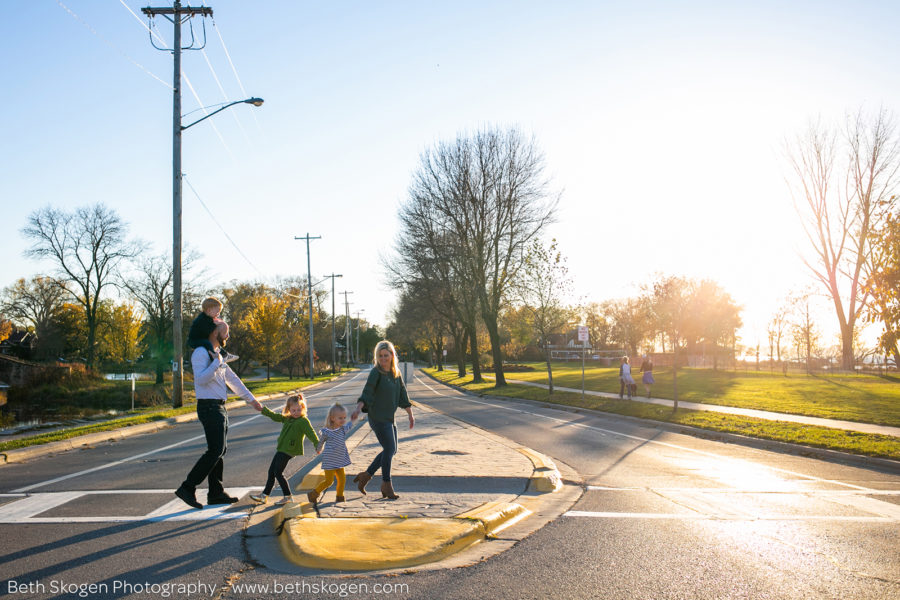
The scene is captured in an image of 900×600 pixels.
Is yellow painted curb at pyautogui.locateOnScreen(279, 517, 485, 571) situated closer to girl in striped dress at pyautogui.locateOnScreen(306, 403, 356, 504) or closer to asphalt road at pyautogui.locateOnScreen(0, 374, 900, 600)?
asphalt road at pyautogui.locateOnScreen(0, 374, 900, 600)

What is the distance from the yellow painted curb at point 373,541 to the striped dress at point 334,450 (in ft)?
3.63

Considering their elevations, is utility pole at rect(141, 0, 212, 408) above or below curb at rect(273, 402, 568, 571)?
above

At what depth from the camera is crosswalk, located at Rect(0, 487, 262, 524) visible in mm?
6250

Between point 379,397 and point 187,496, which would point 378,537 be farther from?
point 187,496

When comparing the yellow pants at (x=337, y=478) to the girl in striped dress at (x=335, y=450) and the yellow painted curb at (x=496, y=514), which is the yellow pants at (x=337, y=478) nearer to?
the girl in striped dress at (x=335, y=450)

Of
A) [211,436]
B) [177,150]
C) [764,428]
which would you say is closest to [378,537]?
[211,436]

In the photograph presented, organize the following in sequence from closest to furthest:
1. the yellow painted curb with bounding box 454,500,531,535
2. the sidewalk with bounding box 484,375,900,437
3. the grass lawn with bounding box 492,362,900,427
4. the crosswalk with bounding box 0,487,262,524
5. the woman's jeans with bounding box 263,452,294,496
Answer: the yellow painted curb with bounding box 454,500,531,535 < the crosswalk with bounding box 0,487,262,524 < the woman's jeans with bounding box 263,452,294,496 < the sidewalk with bounding box 484,375,900,437 < the grass lawn with bounding box 492,362,900,427

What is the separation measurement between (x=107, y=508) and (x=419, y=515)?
3.48 metres

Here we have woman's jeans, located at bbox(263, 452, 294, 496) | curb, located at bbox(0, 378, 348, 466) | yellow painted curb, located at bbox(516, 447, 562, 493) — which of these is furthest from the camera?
curb, located at bbox(0, 378, 348, 466)

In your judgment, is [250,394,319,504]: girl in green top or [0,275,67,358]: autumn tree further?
[0,275,67,358]: autumn tree

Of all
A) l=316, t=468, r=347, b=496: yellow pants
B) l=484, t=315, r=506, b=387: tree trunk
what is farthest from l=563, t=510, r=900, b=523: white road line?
l=484, t=315, r=506, b=387: tree trunk

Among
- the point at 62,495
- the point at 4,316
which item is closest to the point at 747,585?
the point at 62,495

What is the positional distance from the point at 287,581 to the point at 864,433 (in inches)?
570

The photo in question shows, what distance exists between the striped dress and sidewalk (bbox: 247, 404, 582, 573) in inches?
15.3
